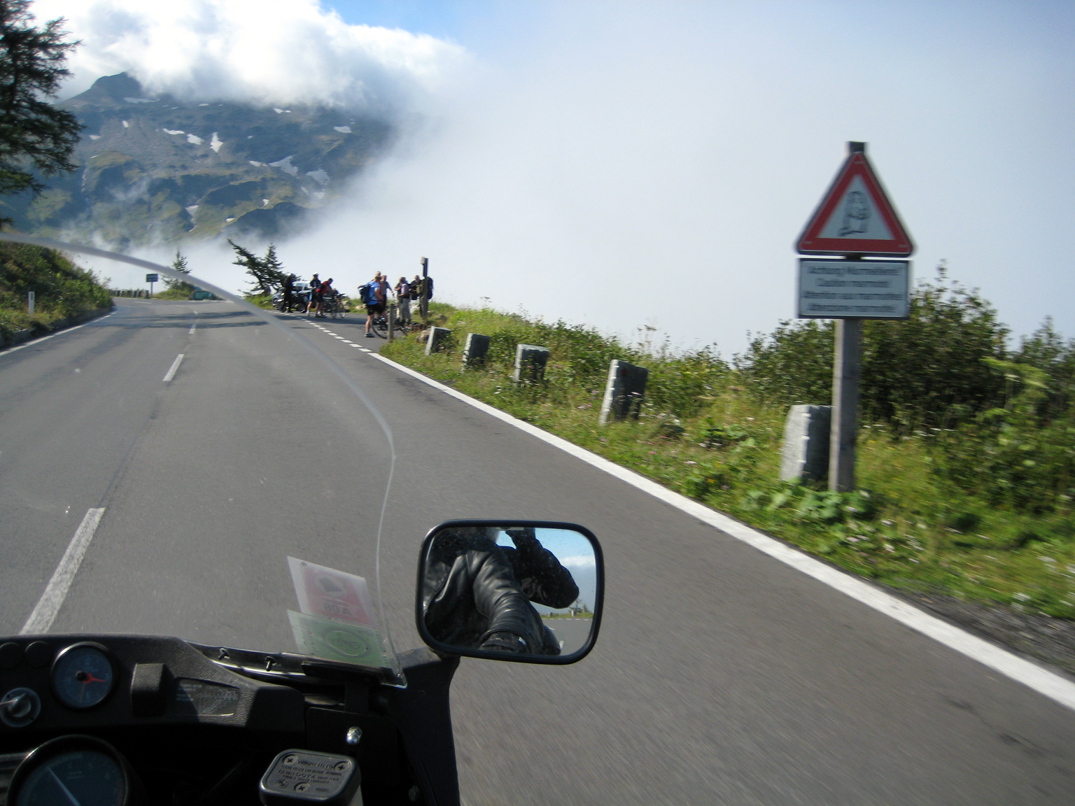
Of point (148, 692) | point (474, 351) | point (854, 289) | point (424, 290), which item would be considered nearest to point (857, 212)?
point (854, 289)

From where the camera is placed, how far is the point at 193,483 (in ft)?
16.2

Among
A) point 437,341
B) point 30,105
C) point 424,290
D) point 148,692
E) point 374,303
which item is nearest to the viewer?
point 148,692

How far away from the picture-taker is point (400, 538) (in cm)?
494

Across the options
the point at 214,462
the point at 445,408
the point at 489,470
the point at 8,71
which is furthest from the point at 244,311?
the point at 445,408

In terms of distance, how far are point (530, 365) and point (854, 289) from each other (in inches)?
259

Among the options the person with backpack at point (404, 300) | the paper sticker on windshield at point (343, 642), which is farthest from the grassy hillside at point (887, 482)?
the person with backpack at point (404, 300)

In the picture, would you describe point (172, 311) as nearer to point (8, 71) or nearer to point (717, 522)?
point (8, 71)

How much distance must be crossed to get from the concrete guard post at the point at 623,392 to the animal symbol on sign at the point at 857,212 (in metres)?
3.85

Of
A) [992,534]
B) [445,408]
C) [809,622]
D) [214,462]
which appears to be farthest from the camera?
[445,408]

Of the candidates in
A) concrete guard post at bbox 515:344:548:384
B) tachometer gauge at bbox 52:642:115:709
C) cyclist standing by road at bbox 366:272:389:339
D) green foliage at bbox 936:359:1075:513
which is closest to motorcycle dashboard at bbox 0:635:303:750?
tachometer gauge at bbox 52:642:115:709

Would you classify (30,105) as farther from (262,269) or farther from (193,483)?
(193,483)

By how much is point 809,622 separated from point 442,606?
2939 mm

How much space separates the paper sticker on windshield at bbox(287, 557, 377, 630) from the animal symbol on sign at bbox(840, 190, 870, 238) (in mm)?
5361

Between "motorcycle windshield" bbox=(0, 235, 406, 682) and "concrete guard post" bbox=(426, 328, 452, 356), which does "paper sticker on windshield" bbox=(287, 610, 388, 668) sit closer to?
"motorcycle windshield" bbox=(0, 235, 406, 682)
